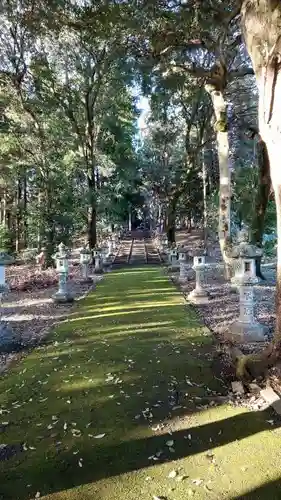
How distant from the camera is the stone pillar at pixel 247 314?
5.70 metres

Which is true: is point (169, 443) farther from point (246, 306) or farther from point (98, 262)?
point (98, 262)

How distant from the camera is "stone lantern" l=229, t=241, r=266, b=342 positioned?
571 cm

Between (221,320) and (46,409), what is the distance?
13.6 ft

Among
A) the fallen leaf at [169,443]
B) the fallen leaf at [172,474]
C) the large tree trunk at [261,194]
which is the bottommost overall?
the fallen leaf at [172,474]

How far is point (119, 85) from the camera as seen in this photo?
58.9 feet

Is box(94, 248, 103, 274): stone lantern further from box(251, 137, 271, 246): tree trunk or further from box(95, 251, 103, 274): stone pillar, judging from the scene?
box(251, 137, 271, 246): tree trunk

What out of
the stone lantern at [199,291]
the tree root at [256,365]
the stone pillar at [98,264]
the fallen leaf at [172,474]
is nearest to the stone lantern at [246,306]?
the tree root at [256,365]

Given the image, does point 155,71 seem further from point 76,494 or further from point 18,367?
point 76,494

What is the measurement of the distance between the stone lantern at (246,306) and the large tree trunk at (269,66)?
5.75 feet

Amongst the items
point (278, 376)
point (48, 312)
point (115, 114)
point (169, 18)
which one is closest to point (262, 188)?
point (169, 18)

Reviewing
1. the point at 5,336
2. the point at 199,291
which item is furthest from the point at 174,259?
the point at 5,336

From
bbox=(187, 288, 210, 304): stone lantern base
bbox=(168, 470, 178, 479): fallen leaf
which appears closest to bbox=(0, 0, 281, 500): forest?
bbox=(168, 470, 178, 479): fallen leaf

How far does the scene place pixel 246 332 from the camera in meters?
5.73

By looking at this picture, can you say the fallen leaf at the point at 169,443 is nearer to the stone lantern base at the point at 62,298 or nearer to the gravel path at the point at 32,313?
the gravel path at the point at 32,313
